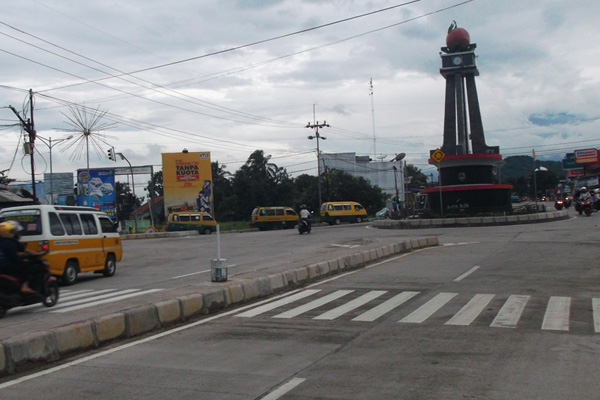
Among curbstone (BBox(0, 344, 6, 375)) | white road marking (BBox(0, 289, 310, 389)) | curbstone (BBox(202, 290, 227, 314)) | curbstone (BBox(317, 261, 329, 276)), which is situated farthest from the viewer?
curbstone (BBox(317, 261, 329, 276))

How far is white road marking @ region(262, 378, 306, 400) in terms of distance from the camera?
5680mm

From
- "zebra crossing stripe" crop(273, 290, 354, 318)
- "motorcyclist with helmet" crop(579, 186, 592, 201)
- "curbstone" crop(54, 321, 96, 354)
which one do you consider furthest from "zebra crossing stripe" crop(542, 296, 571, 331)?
"motorcyclist with helmet" crop(579, 186, 592, 201)

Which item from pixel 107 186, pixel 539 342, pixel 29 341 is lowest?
pixel 539 342

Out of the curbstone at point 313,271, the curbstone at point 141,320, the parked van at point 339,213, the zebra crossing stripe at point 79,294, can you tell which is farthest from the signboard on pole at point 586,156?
the curbstone at point 141,320

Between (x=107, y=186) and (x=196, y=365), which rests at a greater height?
(x=107, y=186)

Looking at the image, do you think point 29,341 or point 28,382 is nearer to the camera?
point 28,382

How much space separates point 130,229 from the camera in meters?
59.5

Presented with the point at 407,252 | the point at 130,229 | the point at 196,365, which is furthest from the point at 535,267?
the point at 130,229

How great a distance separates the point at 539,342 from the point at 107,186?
184 ft

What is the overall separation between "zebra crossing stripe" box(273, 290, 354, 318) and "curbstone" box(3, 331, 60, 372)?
389cm

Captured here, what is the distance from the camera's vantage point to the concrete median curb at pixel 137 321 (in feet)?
23.3

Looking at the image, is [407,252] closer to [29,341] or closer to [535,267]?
[535,267]

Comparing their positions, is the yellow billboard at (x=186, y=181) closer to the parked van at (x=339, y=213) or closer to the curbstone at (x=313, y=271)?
the parked van at (x=339, y=213)

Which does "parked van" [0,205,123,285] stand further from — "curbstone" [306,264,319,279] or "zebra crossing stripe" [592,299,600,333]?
"zebra crossing stripe" [592,299,600,333]
